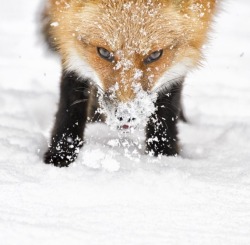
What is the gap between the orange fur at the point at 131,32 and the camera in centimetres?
374

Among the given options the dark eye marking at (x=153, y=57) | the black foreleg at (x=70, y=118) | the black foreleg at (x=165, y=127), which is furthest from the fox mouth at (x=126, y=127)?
the black foreleg at (x=165, y=127)

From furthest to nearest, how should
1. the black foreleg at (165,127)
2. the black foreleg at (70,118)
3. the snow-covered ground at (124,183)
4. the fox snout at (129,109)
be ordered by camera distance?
the black foreleg at (165,127) < the black foreleg at (70,118) < the fox snout at (129,109) < the snow-covered ground at (124,183)

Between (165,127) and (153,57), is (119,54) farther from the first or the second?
(165,127)

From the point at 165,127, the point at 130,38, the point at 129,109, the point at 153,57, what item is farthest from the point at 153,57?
the point at 165,127

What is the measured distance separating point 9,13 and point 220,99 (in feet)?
16.1

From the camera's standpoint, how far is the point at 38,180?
3.66m

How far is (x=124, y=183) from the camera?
3.63 metres

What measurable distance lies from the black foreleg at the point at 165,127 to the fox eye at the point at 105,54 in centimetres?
92

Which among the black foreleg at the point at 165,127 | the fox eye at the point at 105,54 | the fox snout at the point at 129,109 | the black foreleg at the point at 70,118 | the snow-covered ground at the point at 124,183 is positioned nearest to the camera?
the snow-covered ground at the point at 124,183

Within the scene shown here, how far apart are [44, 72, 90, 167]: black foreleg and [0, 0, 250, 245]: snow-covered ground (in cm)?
11

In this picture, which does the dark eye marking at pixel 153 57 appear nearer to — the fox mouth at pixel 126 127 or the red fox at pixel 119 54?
the red fox at pixel 119 54

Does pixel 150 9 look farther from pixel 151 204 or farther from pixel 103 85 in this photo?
pixel 151 204

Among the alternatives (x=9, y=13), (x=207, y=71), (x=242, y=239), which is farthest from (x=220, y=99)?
(x=9, y=13)

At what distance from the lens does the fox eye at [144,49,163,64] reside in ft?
12.6
